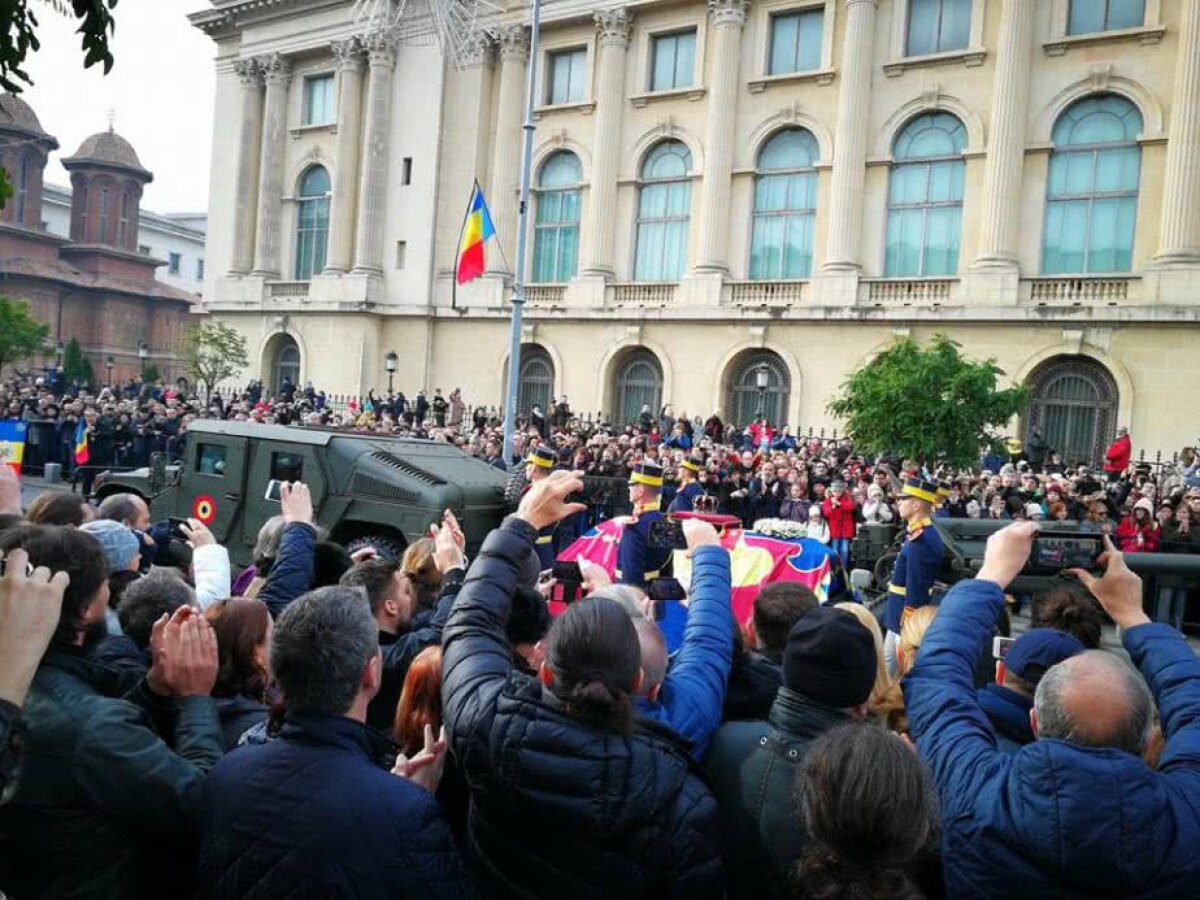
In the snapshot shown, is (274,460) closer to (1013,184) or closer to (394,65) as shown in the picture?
(1013,184)

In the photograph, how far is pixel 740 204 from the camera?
2959cm

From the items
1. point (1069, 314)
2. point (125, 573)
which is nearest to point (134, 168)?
point (1069, 314)

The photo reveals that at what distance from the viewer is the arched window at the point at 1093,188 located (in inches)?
966

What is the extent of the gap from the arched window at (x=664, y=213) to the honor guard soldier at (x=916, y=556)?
23.3m

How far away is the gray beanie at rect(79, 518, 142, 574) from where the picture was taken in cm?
469

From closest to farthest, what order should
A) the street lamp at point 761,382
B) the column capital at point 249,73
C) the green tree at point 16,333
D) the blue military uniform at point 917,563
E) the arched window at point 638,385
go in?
the blue military uniform at point 917,563, the street lamp at point 761,382, the arched window at point 638,385, the column capital at point 249,73, the green tree at point 16,333

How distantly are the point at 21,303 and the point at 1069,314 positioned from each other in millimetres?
46203

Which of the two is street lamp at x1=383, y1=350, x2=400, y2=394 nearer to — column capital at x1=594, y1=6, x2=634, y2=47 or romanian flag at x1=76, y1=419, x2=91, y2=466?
romanian flag at x1=76, y1=419, x2=91, y2=466

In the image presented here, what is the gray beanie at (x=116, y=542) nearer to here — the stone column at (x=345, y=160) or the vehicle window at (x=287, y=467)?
the vehicle window at (x=287, y=467)

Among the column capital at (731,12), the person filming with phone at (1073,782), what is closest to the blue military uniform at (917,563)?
the person filming with phone at (1073,782)

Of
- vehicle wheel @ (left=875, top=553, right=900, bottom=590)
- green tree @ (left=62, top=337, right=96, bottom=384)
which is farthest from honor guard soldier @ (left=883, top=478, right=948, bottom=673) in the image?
green tree @ (left=62, top=337, right=96, bottom=384)

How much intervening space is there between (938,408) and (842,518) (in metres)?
4.57

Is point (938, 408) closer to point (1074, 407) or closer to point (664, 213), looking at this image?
point (1074, 407)

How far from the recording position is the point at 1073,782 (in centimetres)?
226
